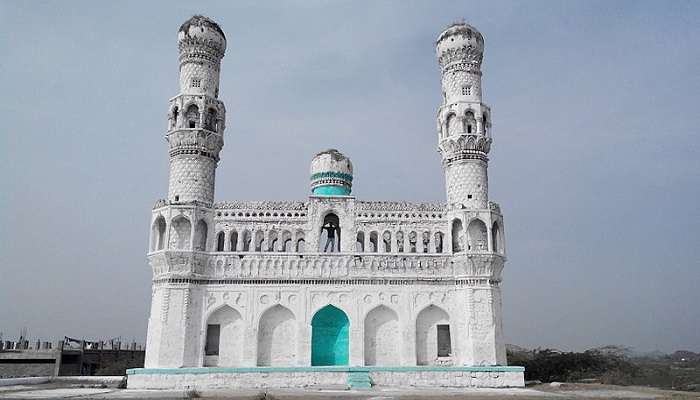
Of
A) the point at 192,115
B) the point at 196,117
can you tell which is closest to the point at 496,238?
the point at 196,117

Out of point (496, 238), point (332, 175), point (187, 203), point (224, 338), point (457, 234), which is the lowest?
point (224, 338)

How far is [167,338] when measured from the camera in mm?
19484

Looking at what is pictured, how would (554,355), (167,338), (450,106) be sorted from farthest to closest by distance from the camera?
(554,355) < (450,106) < (167,338)

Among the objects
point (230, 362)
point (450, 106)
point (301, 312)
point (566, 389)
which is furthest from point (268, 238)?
point (566, 389)

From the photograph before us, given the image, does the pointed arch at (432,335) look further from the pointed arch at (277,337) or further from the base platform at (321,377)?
the pointed arch at (277,337)

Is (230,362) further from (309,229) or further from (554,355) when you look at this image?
(554,355)

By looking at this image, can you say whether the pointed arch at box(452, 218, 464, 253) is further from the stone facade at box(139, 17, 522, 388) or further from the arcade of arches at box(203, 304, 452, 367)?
the arcade of arches at box(203, 304, 452, 367)

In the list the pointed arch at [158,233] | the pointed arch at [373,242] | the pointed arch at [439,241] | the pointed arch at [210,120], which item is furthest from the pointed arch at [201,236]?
the pointed arch at [439,241]

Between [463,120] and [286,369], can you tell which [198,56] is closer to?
[463,120]

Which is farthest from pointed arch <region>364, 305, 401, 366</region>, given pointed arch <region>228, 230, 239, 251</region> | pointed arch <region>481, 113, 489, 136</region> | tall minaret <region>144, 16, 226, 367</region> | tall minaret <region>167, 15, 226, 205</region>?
pointed arch <region>481, 113, 489, 136</region>

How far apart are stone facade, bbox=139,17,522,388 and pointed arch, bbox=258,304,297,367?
37 mm

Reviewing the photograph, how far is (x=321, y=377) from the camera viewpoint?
61.8 feet

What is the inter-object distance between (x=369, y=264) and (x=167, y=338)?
24.9ft

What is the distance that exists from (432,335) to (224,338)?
7.56 metres
